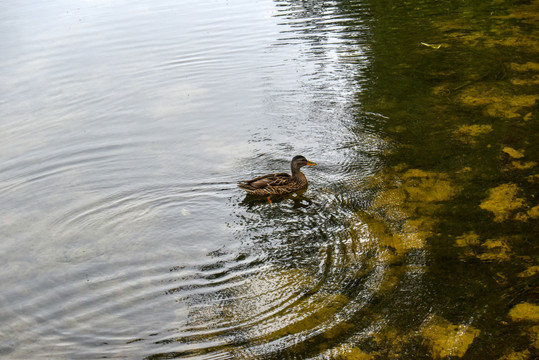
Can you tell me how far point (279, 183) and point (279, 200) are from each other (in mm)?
211

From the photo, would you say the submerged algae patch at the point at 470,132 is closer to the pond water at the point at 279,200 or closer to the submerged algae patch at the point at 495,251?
the pond water at the point at 279,200

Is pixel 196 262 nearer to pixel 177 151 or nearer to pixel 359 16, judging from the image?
pixel 177 151

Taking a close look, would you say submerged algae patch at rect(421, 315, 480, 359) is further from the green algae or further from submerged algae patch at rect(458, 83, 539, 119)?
submerged algae patch at rect(458, 83, 539, 119)

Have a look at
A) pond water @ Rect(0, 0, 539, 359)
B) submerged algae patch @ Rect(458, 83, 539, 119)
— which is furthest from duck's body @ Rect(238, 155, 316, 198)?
submerged algae patch @ Rect(458, 83, 539, 119)

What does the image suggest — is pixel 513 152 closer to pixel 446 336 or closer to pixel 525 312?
pixel 525 312

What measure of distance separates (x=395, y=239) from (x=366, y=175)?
4.35 ft

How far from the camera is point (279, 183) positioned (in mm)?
6387

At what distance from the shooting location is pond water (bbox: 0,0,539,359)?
4312mm

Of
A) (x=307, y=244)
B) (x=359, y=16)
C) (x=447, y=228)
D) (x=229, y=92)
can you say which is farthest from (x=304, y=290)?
(x=359, y=16)

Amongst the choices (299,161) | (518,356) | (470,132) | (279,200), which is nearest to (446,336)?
(518,356)

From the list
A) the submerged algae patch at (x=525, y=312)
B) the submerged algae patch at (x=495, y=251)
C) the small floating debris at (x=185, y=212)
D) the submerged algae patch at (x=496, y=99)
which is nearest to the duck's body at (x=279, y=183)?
the small floating debris at (x=185, y=212)

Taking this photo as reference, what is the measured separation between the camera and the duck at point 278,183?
6.30m

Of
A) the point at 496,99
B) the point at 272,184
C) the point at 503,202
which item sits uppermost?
the point at 496,99

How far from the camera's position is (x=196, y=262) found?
17.2ft
